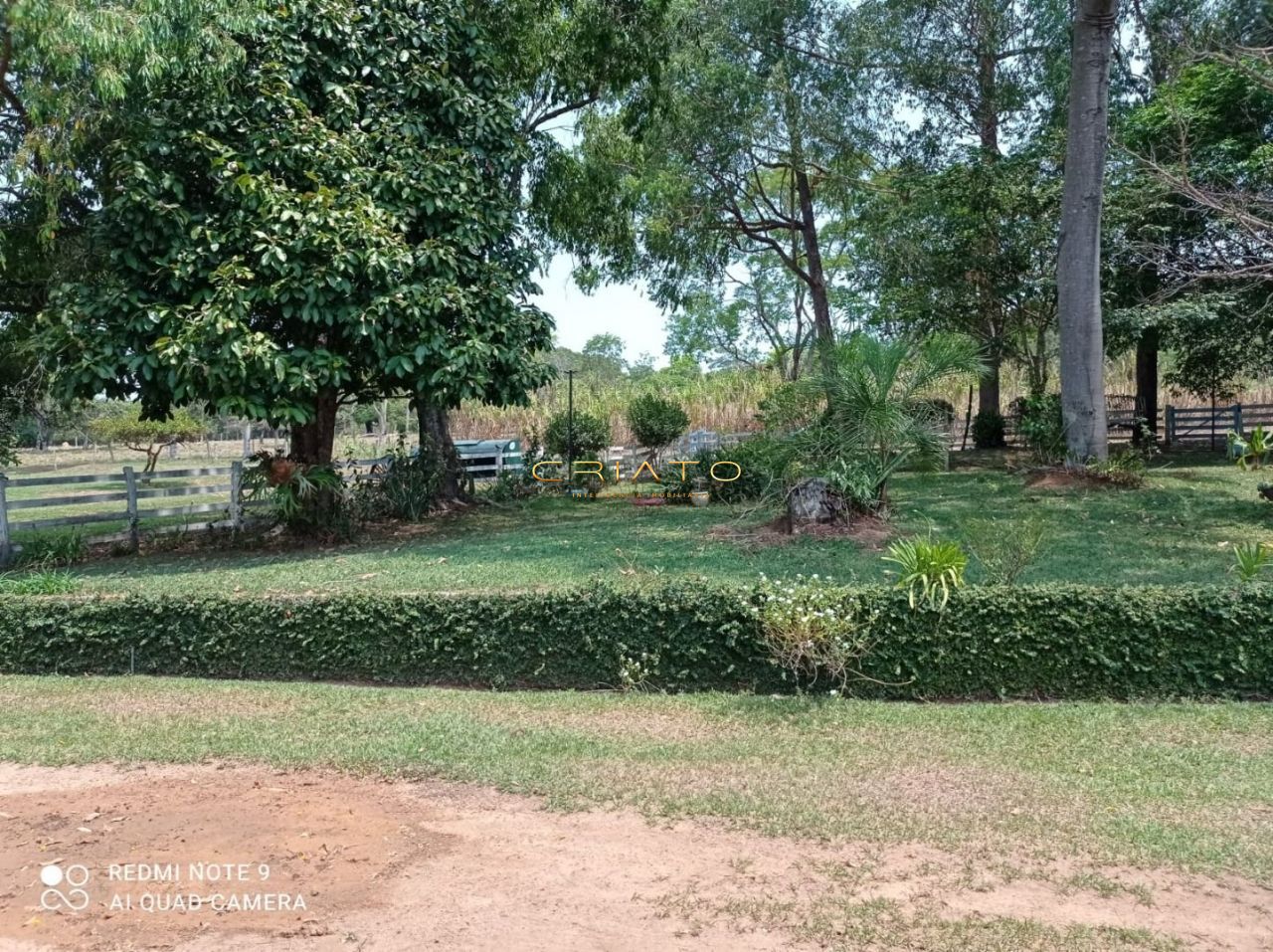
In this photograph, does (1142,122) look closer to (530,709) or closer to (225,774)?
(530,709)

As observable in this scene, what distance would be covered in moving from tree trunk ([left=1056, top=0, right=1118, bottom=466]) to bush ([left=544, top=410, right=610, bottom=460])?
9717mm

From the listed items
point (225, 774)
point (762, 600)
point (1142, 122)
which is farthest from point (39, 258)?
point (1142, 122)

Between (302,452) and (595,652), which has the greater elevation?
(302,452)

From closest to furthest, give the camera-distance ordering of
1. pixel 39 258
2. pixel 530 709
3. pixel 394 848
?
pixel 394 848
pixel 530 709
pixel 39 258

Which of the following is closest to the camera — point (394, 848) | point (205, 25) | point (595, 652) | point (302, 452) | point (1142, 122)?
point (394, 848)

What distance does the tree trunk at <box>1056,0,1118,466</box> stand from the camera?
13.8 meters

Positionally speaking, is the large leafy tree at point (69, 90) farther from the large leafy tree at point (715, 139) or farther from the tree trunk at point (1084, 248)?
the tree trunk at point (1084, 248)

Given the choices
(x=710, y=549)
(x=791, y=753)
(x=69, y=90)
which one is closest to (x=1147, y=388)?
(x=710, y=549)

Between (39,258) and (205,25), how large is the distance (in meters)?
4.48

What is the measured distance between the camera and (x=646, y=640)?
655 cm

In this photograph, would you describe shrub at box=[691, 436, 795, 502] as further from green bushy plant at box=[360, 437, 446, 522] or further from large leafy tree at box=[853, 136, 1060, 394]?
large leafy tree at box=[853, 136, 1060, 394]

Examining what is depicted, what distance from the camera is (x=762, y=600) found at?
632cm

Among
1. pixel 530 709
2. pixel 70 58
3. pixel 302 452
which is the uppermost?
pixel 70 58

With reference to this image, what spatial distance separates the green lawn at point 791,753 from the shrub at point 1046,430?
994 cm
